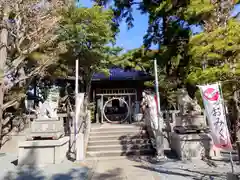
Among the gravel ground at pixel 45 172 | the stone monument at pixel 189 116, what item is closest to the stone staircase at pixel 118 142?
the gravel ground at pixel 45 172

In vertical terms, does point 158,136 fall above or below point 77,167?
above

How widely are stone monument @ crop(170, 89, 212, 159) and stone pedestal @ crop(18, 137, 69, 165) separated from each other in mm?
3637

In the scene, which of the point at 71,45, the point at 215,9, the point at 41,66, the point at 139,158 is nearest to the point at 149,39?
the point at 71,45

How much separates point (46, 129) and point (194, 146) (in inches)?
179

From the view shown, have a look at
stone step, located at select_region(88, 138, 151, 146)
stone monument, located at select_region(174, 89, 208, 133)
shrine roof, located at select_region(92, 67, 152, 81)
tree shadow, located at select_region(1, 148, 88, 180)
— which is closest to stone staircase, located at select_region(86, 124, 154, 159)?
stone step, located at select_region(88, 138, 151, 146)

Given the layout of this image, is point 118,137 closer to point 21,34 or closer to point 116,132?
point 116,132

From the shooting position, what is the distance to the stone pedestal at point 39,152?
222 inches

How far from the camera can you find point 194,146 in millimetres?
5906

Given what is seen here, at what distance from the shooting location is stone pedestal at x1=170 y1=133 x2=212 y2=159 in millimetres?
5875

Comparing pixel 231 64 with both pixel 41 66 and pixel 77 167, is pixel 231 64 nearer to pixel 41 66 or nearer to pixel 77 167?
pixel 77 167

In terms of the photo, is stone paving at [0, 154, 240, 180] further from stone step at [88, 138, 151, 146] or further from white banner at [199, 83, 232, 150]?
stone step at [88, 138, 151, 146]

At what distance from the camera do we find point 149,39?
31.8 ft

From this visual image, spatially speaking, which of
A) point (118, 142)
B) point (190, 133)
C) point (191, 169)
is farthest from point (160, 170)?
point (118, 142)

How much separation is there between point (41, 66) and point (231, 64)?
6437 millimetres
